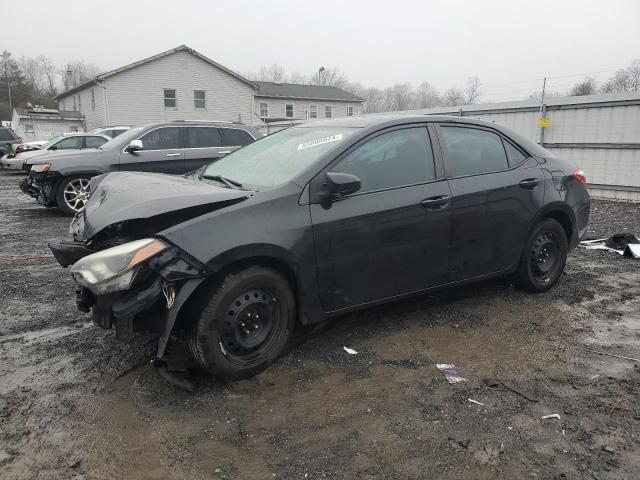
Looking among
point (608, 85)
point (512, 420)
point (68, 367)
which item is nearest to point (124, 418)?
point (68, 367)

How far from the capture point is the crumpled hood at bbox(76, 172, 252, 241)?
3080mm

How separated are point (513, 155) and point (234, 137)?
6.83 m

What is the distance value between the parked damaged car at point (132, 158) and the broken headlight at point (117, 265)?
6176 millimetres

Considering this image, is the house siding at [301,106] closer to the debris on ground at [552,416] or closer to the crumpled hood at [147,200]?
the crumpled hood at [147,200]

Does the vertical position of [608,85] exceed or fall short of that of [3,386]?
it exceeds it

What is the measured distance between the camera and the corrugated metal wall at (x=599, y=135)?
427 inches

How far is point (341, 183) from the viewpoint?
10.8 feet

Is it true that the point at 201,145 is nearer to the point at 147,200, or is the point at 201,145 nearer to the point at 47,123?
the point at 147,200

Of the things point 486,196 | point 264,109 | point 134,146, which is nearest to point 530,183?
point 486,196

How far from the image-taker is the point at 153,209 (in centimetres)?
306

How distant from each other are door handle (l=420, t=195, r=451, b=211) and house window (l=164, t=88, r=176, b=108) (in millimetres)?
31473

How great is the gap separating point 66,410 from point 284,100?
1574 inches

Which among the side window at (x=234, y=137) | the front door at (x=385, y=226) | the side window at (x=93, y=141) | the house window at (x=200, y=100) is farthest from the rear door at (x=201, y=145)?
the house window at (x=200, y=100)

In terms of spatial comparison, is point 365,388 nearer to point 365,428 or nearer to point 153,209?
point 365,428
